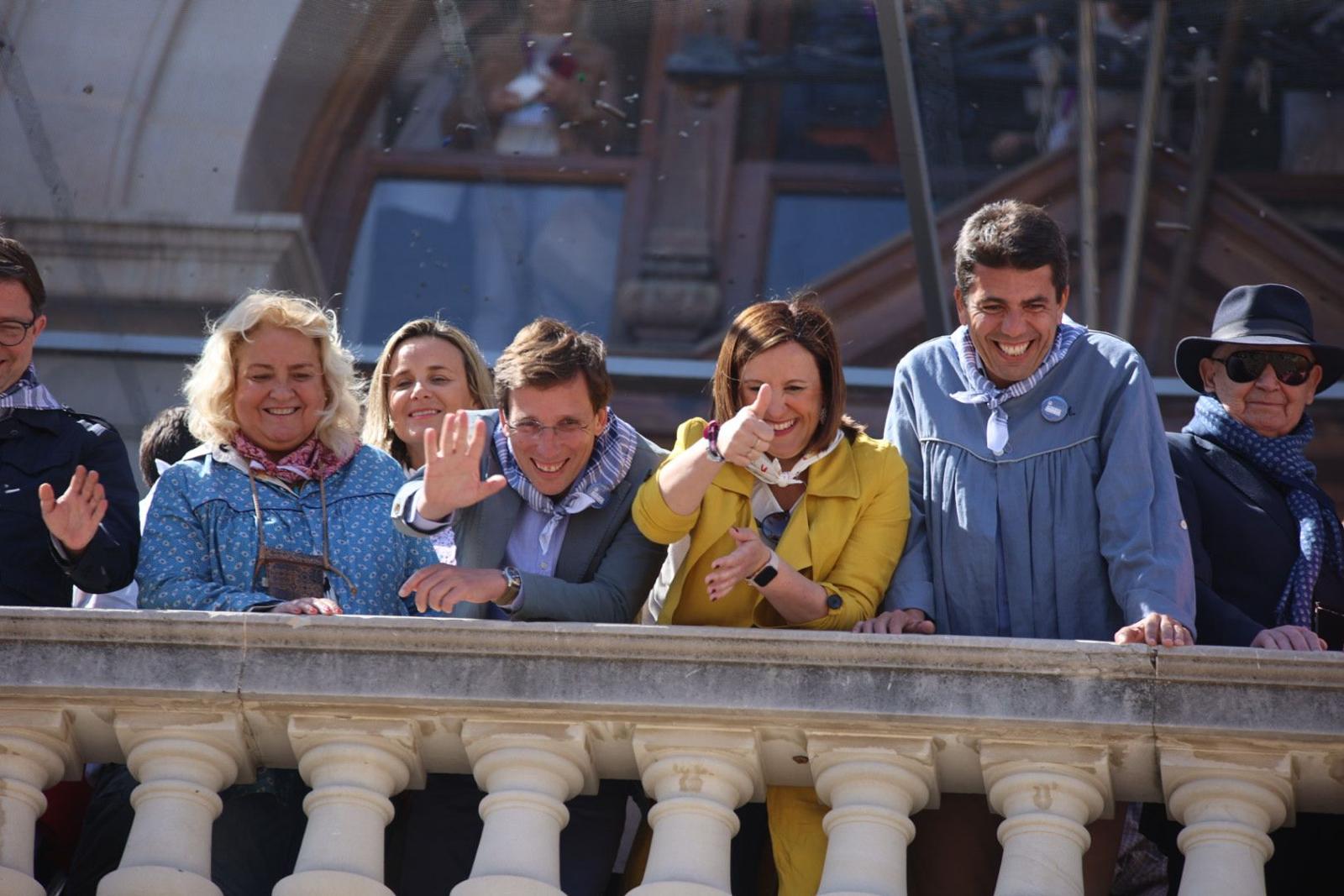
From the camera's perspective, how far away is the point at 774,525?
15.3 ft

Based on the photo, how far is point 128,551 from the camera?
458cm

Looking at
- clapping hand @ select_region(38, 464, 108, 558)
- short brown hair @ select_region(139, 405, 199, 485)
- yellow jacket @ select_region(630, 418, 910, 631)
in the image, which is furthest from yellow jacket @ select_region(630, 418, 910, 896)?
short brown hair @ select_region(139, 405, 199, 485)

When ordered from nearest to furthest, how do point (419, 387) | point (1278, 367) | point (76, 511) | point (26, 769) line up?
point (26, 769), point (76, 511), point (1278, 367), point (419, 387)

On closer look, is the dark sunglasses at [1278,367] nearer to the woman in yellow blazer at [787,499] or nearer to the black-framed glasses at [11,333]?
the woman in yellow blazer at [787,499]

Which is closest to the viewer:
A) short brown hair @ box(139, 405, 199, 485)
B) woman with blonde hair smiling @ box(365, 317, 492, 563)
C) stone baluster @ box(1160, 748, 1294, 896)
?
stone baluster @ box(1160, 748, 1294, 896)

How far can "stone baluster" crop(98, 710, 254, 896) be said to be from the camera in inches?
160

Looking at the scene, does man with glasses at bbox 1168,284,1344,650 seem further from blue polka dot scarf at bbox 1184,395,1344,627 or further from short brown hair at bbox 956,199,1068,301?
short brown hair at bbox 956,199,1068,301

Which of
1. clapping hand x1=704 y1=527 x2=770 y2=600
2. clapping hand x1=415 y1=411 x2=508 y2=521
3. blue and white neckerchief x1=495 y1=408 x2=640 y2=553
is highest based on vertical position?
blue and white neckerchief x1=495 y1=408 x2=640 y2=553

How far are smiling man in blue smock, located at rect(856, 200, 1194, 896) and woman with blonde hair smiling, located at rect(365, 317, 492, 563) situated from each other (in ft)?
4.00

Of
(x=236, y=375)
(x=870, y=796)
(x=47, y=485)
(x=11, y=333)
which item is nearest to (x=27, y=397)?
(x=11, y=333)

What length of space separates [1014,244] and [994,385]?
28cm

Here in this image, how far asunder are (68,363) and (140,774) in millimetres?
3828

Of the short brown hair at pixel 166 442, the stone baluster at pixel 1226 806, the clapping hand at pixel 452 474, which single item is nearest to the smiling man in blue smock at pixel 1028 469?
the stone baluster at pixel 1226 806

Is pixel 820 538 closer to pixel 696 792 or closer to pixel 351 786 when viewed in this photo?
pixel 696 792
